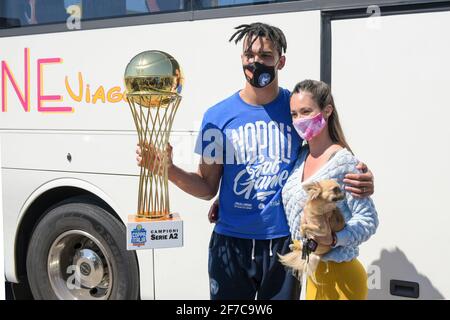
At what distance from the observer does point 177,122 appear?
373 centimetres

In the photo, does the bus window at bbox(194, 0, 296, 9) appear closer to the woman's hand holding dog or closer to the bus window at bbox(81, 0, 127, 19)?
the bus window at bbox(81, 0, 127, 19)

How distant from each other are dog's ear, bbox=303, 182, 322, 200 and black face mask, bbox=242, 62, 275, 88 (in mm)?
587

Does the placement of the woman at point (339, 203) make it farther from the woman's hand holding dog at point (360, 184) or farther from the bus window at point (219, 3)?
the bus window at point (219, 3)

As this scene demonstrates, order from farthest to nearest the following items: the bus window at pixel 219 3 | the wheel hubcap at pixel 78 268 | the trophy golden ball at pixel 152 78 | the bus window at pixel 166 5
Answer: the wheel hubcap at pixel 78 268 < the bus window at pixel 166 5 < the bus window at pixel 219 3 < the trophy golden ball at pixel 152 78

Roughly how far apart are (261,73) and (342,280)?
100cm

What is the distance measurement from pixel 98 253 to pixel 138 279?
1.49 feet

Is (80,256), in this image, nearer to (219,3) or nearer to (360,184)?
(219,3)

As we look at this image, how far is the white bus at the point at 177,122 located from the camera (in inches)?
119

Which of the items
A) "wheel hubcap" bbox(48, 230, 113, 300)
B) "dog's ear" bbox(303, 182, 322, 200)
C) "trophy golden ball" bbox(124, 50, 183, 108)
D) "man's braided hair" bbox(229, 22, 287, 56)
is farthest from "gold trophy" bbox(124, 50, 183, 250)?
"wheel hubcap" bbox(48, 230, 113, 300)

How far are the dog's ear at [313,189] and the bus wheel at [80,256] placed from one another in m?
1.78

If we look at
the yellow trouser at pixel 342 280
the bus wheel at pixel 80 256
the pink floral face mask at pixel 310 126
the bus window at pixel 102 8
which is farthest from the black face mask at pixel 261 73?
the bus wheel at pixel 80 256

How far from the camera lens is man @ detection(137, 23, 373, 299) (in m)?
2.96

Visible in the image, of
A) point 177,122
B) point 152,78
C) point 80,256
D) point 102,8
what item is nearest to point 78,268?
point 80,256
